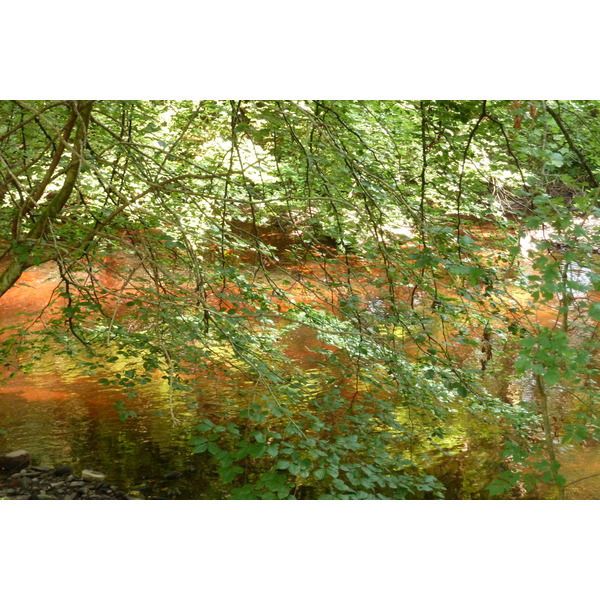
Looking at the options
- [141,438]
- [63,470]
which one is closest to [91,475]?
[63,470]

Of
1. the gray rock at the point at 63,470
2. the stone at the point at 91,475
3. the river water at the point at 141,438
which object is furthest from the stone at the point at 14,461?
the stone at the point at 91,475

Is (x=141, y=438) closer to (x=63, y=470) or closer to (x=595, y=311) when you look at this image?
(x=63, y=470)

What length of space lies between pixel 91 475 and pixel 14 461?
1.14 feet

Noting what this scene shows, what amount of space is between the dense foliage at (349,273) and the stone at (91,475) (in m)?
0.38

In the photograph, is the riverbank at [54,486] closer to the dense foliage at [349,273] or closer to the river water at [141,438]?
the river water at [141,438]

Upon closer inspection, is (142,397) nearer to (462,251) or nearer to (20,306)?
(20,306)

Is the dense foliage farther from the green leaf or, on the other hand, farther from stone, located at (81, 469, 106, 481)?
stone, located at (81, 469, 106, 481)

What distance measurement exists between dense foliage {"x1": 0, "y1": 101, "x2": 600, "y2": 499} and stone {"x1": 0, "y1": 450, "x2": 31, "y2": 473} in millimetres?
501

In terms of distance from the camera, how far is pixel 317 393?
1.85 m

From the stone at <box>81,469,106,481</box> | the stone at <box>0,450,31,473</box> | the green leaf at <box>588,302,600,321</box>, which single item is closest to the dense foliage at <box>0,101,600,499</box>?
the green leaf at <box>588,302,600,321</box>
